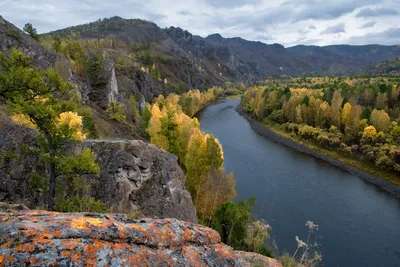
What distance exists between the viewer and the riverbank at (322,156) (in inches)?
1956

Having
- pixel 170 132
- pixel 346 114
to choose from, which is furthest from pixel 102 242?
pixel 346 114

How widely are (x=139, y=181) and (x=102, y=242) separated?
13764 mm

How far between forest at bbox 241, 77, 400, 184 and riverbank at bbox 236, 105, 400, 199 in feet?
7.99

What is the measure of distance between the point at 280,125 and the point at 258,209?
180 ft

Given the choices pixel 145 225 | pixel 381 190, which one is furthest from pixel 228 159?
pixel 145 225

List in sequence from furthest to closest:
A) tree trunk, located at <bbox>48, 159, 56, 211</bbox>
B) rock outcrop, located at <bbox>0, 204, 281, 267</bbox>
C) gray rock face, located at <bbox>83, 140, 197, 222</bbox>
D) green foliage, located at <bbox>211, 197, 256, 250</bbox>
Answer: green foliage, located at <bbox>211, 197, 256, 250</bbox>, gray rock face, located at <bbox>83, 140, 197, 222</bbox>, tree trunk, located at <bbox>48, 159, 56, 211</bbox>, rock outcrop, located at <bbox>0, 204, 281, 267</bbox>

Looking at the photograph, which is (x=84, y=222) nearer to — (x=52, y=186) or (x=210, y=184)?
(x=52, y=186)

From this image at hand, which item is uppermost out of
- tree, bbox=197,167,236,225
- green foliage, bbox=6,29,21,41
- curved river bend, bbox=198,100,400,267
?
green foliage, bbox=6,29,21,41

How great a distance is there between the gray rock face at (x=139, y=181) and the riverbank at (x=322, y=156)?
43.0m

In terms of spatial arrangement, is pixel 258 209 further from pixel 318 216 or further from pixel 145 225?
pixel 145 225

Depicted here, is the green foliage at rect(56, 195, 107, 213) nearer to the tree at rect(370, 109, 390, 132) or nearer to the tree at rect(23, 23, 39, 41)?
the tree at rect(23, 23, 39, 41)

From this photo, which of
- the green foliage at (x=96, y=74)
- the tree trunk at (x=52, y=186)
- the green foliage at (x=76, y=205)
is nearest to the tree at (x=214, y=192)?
the green foliage at (x=76, y=205)

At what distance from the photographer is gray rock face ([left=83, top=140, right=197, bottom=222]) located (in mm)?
16672

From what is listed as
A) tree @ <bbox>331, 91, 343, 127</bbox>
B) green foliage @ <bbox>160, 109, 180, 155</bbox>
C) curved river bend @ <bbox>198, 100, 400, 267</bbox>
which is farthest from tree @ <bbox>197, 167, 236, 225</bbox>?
tree @ <bbox>331, 91, 343, 127</bbox>
